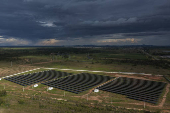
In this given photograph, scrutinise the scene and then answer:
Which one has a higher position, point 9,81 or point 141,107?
point 9,81

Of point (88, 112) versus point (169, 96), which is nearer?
point (88, 112)

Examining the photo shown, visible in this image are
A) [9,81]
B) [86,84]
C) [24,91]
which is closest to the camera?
[24,91]

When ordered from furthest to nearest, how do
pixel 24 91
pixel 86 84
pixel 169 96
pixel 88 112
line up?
pixel 86 84 → pixel 24 91 → pixel 169 96 → pixel 88 112

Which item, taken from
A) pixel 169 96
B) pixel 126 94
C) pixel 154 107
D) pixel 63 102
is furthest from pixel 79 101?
pixel 169 96

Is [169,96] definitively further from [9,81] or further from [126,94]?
[9,81]

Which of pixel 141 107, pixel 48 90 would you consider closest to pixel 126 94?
pixel 141 107

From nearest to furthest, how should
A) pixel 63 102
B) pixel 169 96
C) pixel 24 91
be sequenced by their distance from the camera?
1. pixel 63 102
2. pixel 169 96
3. pixel 24 91

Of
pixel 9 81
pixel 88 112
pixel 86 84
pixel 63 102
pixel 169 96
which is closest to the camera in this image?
pixel 88 112

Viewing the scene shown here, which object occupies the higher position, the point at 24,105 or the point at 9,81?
the point at 9,81

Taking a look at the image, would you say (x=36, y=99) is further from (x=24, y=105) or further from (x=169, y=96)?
(x=169, y=96)
